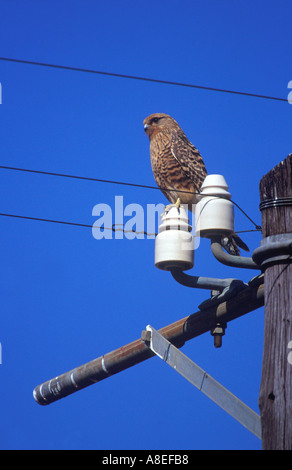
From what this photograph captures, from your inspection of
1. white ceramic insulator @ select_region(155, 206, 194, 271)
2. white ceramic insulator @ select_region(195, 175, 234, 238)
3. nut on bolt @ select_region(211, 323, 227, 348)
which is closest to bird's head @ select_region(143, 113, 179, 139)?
white ceramic insulator @ select_region(195, 175, 234, 238)

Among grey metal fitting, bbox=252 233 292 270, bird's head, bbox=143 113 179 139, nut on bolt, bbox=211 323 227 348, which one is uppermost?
bird's head, bbox=143 113 179 139

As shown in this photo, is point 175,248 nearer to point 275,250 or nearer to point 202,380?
point 202,380

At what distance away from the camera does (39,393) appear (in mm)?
6262

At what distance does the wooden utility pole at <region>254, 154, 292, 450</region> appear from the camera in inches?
153

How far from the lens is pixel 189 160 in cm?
799

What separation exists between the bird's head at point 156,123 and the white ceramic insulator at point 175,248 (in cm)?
346

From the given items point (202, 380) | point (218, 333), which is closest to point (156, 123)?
point (218, 333)

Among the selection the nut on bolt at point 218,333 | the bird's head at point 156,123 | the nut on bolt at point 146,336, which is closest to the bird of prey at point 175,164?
the bird's head at point 156,123

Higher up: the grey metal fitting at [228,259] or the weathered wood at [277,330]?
the grey metal fitting at [228,259]

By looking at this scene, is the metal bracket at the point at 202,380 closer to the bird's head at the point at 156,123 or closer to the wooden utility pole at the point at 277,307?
the wooden utility pole at the point at 277,307

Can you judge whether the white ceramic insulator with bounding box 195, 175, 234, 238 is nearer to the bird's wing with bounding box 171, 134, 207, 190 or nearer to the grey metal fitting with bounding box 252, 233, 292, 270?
the grey metal fitting with bounding box 252, 233, 292, 270

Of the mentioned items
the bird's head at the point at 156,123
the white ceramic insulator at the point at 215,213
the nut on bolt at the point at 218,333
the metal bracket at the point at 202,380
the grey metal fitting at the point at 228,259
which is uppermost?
the bird's head at the point at 156,123

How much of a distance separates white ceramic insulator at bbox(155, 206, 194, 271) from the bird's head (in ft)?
11.3

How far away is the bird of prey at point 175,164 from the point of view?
786 centimetres
